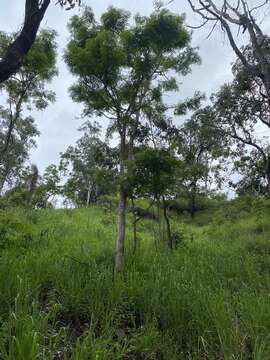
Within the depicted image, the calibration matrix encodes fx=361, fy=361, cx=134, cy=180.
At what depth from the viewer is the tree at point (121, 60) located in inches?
250

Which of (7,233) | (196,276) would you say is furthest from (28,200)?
(196,276)

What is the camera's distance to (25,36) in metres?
4.20

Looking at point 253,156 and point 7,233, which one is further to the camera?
point 253,156

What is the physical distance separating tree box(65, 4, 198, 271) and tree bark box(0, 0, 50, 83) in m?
Result: 2.04

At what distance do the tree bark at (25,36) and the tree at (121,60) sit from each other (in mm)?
2045

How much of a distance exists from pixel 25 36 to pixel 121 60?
96.3 inches

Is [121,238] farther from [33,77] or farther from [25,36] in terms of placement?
[33,77]

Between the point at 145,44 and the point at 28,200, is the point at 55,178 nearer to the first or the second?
the point at 28,200

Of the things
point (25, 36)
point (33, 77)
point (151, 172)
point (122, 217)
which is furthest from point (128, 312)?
point (33, 77)

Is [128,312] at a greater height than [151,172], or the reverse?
[151,172]

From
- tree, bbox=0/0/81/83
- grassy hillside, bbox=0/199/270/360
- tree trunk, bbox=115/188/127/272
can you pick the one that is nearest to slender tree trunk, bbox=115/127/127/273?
tree trunk, bbox=115/188/127/272

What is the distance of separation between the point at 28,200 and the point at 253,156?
11056 millimetres

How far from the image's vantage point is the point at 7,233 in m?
7.19

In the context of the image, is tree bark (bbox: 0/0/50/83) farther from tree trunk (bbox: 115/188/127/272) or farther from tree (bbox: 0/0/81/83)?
tree trunk (bbox: 115/188/127/272)
